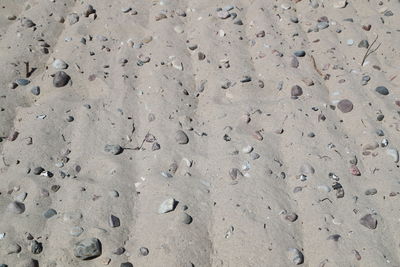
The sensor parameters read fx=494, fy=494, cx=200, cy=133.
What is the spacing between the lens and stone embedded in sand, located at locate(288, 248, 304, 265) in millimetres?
2332

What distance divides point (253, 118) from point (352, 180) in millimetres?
684

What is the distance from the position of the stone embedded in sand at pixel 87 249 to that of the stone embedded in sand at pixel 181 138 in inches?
30.9

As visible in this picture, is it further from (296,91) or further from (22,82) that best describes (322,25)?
(22,82)

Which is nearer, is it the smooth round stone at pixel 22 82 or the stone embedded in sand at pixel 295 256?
the stone embedded in sand at pixel 295 256

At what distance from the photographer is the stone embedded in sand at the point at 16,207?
248 cm

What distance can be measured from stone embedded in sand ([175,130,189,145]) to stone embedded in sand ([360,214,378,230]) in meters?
1.05

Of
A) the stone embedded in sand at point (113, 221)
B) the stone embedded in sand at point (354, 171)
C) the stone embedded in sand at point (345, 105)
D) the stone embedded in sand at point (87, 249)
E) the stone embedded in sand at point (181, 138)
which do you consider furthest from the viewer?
the stone embedded in sand at point (345, 105)

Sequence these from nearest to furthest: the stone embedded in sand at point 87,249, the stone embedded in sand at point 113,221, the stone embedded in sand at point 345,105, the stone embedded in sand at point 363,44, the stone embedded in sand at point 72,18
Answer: the stone embedded in sand at point 87,249, the stone embedded in sand at point 113,221, the stone embedded in sand at point 345,105, the stone embedded in sand at point 363,44, the stone embedded in sand at point 72,18

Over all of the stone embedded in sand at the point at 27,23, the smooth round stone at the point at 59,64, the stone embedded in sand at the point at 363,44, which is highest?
the stone embedded in sand at the point at 27,23

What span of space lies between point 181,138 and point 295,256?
0.94 metres

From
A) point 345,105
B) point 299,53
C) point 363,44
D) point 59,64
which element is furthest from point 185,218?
→ point 363,44

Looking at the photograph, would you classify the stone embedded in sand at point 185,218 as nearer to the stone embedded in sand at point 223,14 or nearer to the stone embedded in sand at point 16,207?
the stone embedded in sand at point 16,207

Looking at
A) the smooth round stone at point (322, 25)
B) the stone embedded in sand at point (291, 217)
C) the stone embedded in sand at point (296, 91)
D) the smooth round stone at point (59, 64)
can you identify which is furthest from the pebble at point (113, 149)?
the smooth round stone at point (322, 25)

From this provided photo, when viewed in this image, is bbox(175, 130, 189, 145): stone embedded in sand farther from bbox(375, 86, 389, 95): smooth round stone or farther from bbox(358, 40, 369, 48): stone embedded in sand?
bbox(358, 40, 369, 48): stone embedded in sand
